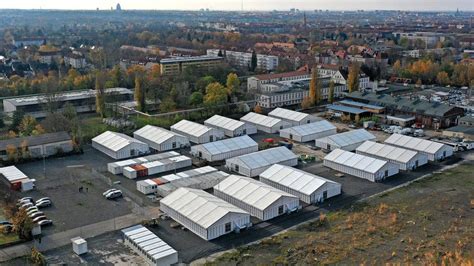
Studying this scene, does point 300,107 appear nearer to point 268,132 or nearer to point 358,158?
point 268,132

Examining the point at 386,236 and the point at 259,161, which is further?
the point at 259,161

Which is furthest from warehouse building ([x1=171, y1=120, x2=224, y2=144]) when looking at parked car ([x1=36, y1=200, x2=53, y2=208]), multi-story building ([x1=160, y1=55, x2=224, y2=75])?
multi-story building ([x1=160, y1=55, x2=224, y2=75])

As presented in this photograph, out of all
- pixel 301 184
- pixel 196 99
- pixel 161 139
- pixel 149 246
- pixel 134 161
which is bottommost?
pixel 149 246

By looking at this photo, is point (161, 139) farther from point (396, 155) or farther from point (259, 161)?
point (396, 155)

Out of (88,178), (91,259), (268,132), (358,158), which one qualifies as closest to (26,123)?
(88,178)

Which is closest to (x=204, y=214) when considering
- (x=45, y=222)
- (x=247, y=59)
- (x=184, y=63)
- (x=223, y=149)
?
(x=45, y=222)

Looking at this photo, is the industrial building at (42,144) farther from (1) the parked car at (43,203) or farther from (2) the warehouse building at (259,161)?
(2) the warehouse building at (259,161)

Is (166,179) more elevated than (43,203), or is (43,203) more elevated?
(166,179)
